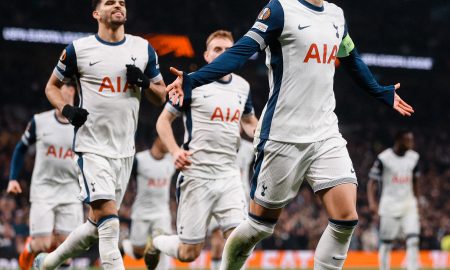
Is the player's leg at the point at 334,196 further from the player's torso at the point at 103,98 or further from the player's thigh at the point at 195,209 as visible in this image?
the player's thigh at the point at 195,209

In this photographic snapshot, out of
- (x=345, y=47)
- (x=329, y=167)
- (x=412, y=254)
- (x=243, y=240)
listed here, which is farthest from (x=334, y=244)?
(x=412, y=254)

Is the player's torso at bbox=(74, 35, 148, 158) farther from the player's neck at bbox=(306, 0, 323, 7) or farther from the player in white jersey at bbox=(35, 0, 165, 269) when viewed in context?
the player's neck at bbox=(306, 0, 323, 7)

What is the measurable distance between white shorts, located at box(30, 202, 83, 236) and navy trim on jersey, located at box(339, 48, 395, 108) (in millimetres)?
4446

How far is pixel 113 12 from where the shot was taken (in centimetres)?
706

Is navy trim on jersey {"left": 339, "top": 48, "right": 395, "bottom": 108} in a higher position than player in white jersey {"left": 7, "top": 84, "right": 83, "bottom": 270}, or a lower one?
higher

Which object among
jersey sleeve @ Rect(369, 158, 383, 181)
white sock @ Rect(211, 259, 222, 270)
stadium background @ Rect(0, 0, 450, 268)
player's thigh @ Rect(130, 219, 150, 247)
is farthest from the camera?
stadium background @ Rect(0, 0, 450, 268)

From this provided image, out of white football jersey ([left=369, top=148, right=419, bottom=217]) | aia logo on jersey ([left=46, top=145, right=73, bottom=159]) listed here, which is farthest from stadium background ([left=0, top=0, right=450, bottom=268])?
aia logo on jersey ([left=46, top=145, right=73, bottom=159])

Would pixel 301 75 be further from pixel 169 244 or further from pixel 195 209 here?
pixel 169 244

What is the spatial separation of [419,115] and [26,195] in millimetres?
17124

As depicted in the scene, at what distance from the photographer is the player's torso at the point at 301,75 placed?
5723 millimetres

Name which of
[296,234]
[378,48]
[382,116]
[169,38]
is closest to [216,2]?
[169,38]

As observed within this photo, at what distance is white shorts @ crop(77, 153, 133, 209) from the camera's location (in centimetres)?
680

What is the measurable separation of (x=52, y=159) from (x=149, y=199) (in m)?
2.93

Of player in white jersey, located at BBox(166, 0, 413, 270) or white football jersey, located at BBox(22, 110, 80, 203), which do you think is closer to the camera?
player in white jersey, located at BBox(166, 0, 413, 270)
